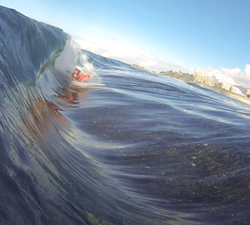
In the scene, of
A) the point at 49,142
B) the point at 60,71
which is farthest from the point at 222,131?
the point at 60,71

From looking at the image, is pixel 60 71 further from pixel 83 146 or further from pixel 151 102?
pixel 83 146

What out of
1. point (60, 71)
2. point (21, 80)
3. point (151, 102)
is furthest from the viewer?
point (60, 71)

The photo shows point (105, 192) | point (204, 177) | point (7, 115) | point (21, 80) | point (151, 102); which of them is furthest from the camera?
point (151, 102)

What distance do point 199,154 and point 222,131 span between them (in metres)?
1.58

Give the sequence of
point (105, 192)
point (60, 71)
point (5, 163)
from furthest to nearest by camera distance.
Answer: point (60, 71), point (105, 192), point (5, 163)

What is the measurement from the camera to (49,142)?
3121 mm

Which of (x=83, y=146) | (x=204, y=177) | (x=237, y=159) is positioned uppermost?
(x=237, y=159)

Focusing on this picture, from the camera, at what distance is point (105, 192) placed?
281cm

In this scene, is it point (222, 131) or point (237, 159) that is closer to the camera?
point (237, 159)

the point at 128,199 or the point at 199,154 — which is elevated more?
the point at 199,154

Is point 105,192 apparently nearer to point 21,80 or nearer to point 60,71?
point 21,80

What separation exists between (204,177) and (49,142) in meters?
2.02

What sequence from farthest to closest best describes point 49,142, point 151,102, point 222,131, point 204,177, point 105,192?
point 151,102
point 222,131
point 204,177
point 49,142
point 105,192

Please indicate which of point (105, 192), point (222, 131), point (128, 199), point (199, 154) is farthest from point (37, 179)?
point (222, 131)
